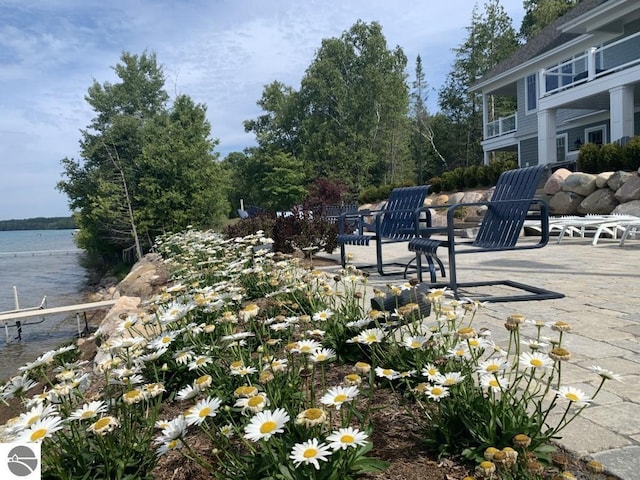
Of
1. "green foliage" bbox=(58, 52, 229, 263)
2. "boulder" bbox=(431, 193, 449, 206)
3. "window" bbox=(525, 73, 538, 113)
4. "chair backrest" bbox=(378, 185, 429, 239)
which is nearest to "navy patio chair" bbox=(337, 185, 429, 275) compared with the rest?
"chair backrest" bbox=(378, 185, 429, 239)

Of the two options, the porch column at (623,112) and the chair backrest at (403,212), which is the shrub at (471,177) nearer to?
the porch column at (623,112)

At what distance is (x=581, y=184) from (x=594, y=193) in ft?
1.13

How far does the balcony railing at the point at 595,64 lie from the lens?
1264cm

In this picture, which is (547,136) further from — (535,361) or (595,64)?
(535,361)

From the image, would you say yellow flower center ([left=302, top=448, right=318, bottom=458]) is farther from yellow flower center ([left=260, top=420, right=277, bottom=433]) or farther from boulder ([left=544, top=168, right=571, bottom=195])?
boulder ([left=544, top=168, right=571, bottom=195])

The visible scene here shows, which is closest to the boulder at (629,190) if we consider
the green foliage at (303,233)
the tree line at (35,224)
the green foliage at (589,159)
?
the green foliage at (589,159)

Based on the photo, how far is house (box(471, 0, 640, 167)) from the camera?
41.4 feet

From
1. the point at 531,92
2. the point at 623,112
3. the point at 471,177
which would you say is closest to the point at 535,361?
the point at 623,112

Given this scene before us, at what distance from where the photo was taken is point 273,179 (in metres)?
29.3

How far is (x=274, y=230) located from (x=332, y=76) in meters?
25.2

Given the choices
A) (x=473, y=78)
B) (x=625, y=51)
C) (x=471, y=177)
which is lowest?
(x=471, y=177)

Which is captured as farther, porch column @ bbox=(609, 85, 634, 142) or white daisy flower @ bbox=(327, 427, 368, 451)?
porch column @ bbox=(609, 85, 634, 142)

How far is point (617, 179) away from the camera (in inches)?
360

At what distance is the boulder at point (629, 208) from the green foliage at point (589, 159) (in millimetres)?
1782
